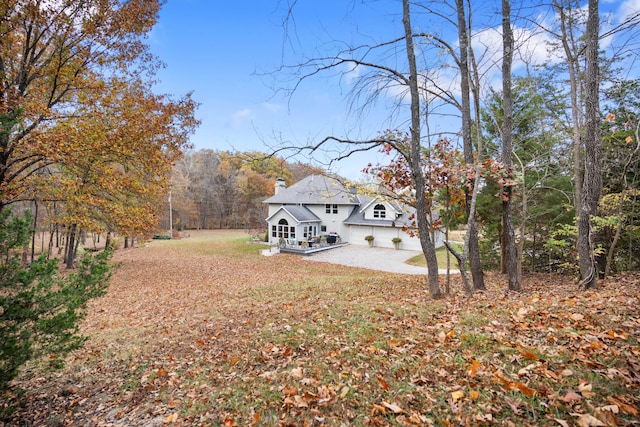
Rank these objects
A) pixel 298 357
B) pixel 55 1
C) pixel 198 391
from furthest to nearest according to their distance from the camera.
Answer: pixel 55 1 → pixel 298 357 → pixel 198 391

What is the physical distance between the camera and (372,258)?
63.4 feet

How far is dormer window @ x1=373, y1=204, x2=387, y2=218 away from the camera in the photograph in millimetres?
23903

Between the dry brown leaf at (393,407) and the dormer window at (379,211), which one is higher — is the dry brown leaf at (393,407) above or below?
below

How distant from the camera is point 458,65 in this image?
22.2 ft

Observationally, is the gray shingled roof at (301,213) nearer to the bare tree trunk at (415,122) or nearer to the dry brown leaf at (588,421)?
the bare tree trunk at (415,122)

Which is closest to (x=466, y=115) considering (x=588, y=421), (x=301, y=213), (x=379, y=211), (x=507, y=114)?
(x=507, y=114)

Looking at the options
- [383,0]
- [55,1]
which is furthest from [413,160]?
[55,1]

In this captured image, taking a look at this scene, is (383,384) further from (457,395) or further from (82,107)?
(82,107)

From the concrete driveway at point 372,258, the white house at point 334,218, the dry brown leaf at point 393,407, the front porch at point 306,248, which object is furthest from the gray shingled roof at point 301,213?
the dry brown leaf at point 393,407

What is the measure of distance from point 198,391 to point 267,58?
5.58 m

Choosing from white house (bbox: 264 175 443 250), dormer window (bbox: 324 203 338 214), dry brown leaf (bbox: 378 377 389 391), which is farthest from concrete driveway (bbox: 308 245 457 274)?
dry brown leaf (bbox: 378 377 389 391)

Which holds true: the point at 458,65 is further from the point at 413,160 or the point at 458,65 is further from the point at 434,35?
the point at 413,160

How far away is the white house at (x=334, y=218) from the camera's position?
76.1ft

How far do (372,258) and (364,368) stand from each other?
53.6 ft
